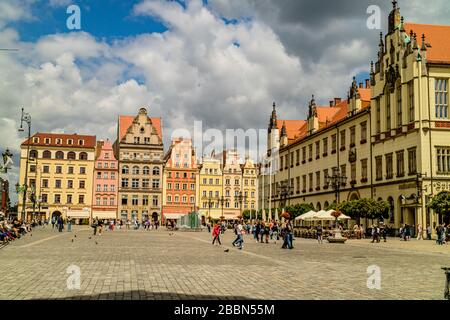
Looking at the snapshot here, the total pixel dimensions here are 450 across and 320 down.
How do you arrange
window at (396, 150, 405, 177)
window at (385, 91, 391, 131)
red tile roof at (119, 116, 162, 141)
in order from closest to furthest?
window at (396, 150, 405, 177), window at (385, 91, 391, 131), red tile roof at (119, 116, 162, 141)

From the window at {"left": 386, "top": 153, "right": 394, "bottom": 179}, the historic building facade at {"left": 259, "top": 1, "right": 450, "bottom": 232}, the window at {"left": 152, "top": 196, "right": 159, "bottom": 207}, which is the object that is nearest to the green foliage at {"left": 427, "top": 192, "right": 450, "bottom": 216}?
the historic building facade at {"left": 259, "top": 1, "right": 450, "bottom": 232}

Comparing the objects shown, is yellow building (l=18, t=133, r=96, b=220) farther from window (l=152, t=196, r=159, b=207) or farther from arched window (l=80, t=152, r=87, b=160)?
window (l=152, t=196, r=159, b=207)

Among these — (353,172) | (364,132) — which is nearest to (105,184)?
(353,172)

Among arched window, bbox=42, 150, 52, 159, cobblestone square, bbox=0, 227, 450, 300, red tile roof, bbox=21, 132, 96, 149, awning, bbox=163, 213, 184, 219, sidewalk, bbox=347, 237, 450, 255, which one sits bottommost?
sidewalk, bbox=347, 237, 450, 255

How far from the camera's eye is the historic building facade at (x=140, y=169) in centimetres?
9756

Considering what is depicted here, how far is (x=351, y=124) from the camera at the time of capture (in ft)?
188

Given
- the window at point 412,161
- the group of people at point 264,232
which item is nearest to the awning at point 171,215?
the group of people at point 264,232

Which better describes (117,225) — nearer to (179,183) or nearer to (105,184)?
(105,184)

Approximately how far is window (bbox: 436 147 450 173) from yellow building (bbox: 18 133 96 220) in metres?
70.7

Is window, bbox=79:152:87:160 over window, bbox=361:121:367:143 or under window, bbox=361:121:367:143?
over

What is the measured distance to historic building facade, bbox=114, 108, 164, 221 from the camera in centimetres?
9756

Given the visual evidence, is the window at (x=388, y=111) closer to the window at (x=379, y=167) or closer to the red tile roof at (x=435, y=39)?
the window at (x=379, y=167)

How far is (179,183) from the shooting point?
334ft
